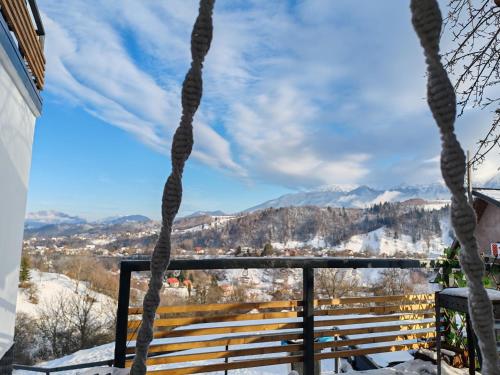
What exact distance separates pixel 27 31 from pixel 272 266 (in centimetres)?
228

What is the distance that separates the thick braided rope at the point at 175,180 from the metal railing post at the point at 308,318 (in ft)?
6.67

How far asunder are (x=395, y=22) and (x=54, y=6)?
11.7ft

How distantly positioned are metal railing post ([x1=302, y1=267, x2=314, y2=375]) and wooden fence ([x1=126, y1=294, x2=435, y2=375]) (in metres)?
0.04

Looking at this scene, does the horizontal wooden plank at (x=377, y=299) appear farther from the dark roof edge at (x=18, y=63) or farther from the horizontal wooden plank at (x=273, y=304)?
the dark roof edge at (x=18, y=63)

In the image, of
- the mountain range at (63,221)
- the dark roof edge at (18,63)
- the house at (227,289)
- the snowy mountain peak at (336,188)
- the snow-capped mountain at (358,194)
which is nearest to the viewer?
the dark roof edge at (18,63)

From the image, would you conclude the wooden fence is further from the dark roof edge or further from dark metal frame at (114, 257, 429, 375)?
the dark roof edge

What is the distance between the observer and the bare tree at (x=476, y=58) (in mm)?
2531

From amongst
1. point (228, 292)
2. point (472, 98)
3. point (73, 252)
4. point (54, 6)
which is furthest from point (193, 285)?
point (73, 252)

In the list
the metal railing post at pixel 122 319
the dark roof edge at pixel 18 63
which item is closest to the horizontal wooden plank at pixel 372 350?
the metal railing post at pixel 122 319

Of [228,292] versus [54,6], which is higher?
[54,6]

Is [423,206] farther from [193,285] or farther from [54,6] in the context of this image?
[54,6]

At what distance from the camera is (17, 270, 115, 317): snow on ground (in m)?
21.5

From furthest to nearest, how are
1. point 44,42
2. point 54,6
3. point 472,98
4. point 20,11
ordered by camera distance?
point 54,6 → point 44,42 → point 472,98 → point 20,11

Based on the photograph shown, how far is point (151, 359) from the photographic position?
210 centimetres
